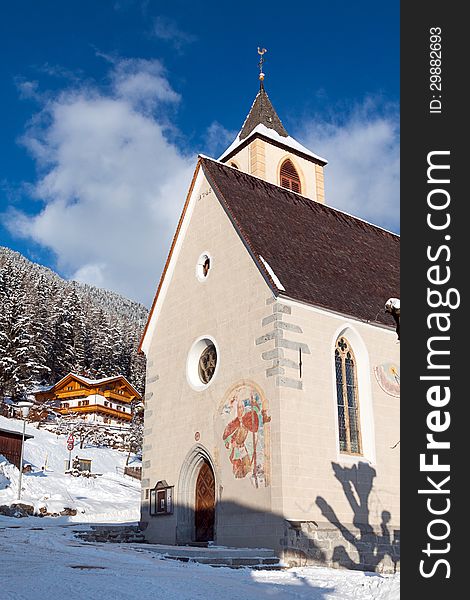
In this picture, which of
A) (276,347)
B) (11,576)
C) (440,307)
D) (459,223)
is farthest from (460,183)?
(276,347)

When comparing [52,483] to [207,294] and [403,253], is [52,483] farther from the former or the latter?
[403,253]

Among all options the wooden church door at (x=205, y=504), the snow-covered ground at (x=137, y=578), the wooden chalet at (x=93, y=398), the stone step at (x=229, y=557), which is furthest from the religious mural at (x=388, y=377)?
the wooden chalet at (x=93, y=398)

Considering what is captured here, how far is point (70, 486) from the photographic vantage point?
32.9m

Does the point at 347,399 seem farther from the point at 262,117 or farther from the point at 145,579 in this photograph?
the point at 262,117

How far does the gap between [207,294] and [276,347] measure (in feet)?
13.4

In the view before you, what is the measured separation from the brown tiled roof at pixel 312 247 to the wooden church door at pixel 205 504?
18.0ft

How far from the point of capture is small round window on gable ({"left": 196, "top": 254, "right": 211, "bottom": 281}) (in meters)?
19.4

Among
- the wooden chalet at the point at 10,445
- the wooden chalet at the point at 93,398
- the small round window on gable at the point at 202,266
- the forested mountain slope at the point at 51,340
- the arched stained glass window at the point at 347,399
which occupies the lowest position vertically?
the wooden chalet at the point at 10,445

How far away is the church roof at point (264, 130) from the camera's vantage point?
2784 centimetres

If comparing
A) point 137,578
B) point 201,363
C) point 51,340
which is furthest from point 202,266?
point 51,340

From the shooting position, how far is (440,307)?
6.51m

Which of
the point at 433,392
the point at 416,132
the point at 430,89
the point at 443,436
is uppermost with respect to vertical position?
the point at 430,89

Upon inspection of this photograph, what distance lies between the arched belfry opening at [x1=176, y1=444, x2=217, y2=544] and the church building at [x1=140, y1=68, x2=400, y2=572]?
0.11ft

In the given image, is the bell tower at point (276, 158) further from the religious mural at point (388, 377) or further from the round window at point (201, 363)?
the religious mural at point (388, 377)
